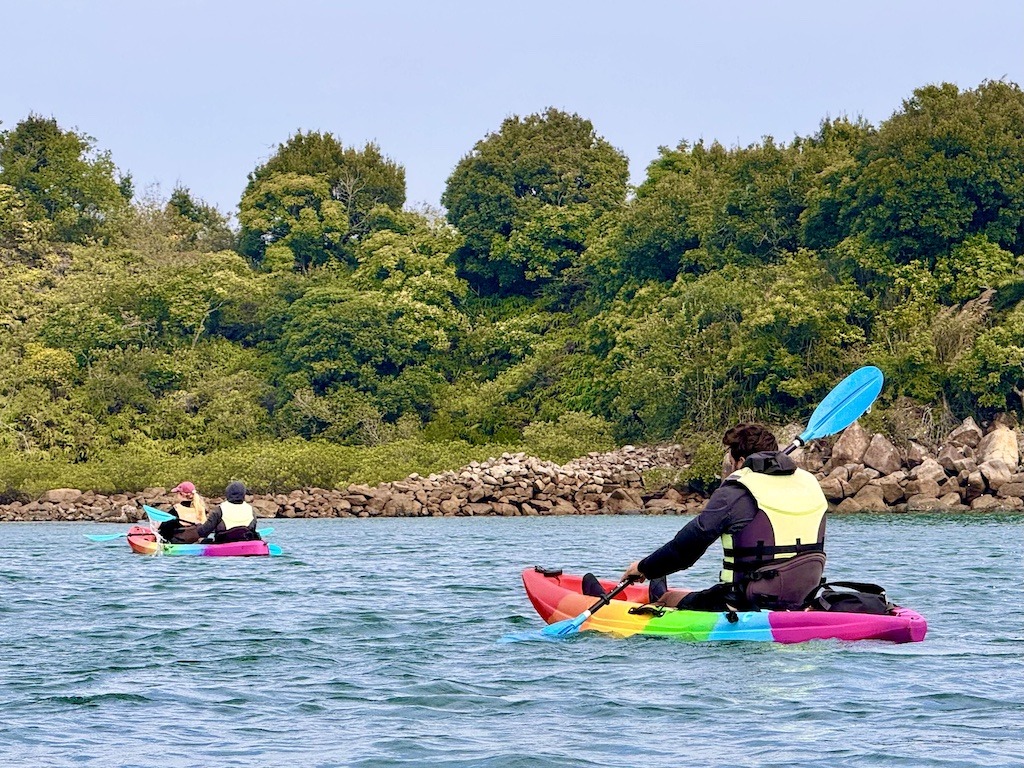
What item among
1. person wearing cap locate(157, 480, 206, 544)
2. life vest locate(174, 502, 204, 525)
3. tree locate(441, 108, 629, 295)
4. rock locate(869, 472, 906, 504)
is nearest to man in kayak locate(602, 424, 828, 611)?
person wearing cap locate(157, 480, 206, 544)

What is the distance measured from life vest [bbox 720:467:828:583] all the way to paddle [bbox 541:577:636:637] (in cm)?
83

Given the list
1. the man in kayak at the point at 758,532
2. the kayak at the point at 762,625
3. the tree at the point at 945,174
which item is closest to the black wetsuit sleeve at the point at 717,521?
the man in kayak at the point at 758,532

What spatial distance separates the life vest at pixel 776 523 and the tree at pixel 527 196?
36766 millimetres

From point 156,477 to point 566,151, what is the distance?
55.1 ft

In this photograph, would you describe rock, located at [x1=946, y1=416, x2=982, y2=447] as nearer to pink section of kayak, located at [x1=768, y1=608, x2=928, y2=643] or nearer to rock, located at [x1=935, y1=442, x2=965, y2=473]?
rock, located at [x1=935, y1=442, x2=965, y2=473]

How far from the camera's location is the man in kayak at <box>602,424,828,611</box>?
8.96m

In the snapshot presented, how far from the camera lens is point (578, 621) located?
966 centimetres

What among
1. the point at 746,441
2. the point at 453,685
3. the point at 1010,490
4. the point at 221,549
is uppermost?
the point at 746,441

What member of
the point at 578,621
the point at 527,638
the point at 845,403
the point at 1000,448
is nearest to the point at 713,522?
the point at 578,621

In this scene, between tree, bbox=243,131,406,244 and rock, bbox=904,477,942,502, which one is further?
tree, bbox=243,131,406,244

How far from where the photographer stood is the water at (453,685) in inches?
261

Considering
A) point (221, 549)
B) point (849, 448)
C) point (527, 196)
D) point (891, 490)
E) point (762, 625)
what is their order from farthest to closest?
point (527, 196) < point (849, 448) < point (891, 490) < point (221, 549) < point (762, 625)

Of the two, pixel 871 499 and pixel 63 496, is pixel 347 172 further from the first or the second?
pixel 871 499

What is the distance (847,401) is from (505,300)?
3587 centimetres
